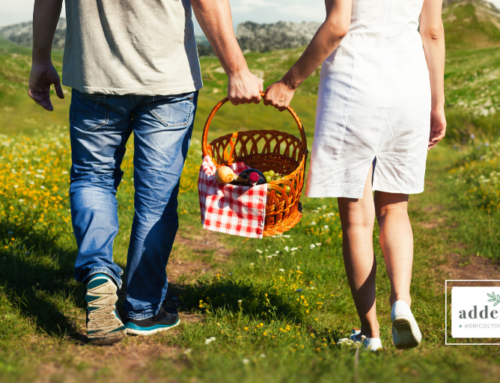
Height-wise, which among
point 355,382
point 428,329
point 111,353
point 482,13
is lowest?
point 428,329

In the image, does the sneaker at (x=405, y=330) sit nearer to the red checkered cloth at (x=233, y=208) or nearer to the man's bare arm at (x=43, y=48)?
the red checkered cloth at (x=233, y=208)

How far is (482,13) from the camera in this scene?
44.5 metres

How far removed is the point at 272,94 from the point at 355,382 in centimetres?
146

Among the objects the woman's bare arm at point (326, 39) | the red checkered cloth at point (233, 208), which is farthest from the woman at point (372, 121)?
the red checkered cloth at point (233, 208)

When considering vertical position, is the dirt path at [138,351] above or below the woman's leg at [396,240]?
below

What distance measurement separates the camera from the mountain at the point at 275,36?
35906 millimetres

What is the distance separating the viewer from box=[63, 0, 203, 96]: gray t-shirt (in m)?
2.23

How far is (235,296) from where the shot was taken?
3033 millimetres

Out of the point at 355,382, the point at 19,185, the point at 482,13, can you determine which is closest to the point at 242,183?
the point at 355,382

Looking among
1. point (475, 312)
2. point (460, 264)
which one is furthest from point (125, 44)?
point (460, 264)

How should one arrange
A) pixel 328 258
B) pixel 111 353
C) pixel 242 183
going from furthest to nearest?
1. pixel 328 258
2. pixel 242 183
3. pixel 111 353

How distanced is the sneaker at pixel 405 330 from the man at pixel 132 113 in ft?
4.19

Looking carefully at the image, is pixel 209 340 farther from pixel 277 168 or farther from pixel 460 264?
pixel 460 264

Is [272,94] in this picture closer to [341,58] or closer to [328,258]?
[341,58]
